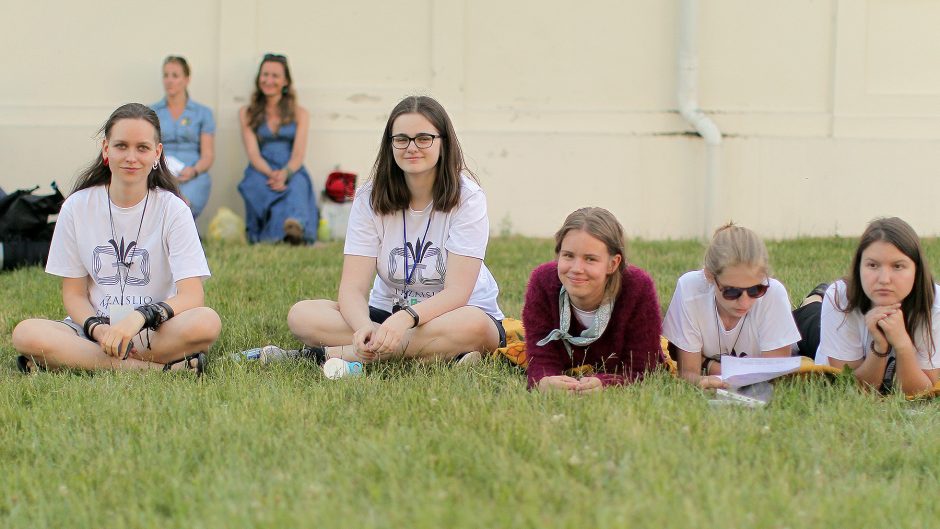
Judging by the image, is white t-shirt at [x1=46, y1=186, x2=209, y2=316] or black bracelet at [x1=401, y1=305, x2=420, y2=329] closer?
black bracelet at [x1=401, y1=305, x2=420, y2=329]

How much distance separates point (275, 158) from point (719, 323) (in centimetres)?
563

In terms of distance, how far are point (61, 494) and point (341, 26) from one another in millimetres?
7079

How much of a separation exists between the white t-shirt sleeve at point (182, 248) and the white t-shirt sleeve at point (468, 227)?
109 centimetres

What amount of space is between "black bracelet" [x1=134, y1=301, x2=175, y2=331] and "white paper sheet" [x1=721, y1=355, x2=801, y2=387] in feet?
7.65

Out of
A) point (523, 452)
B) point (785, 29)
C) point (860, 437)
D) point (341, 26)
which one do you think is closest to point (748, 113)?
point (785, 29)

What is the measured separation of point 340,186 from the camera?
375 inches

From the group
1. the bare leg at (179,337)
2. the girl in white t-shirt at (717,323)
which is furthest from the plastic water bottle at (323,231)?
the girl in white t-shirt at (717,323)

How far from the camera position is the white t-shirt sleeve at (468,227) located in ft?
16.1

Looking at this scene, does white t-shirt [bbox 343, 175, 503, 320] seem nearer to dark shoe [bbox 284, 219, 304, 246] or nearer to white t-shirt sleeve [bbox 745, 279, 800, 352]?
white t-shirt sleeve [bbox 745, 279, 800, 352]

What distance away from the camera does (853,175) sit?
9609mm

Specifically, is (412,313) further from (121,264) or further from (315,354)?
(121,264)

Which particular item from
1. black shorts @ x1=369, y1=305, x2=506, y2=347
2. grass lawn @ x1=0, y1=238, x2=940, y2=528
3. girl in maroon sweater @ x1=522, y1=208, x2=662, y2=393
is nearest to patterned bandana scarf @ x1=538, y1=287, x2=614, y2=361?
girl in maroon sweater @ x1=522, y1=208, x2=662, y2=393

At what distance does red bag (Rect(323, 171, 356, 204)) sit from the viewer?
376 inches

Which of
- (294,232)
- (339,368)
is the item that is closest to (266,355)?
(339,368)
